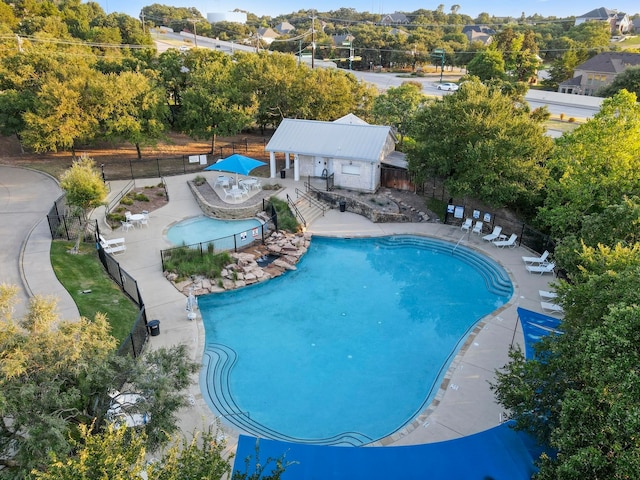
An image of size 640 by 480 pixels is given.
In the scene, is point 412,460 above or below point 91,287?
above

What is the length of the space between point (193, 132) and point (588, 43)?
314 feet

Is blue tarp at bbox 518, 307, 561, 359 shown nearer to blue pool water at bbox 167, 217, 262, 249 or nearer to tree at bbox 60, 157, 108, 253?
blue pool water at bbox 167, 217, 262, 249

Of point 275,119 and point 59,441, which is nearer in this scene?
point 59,441

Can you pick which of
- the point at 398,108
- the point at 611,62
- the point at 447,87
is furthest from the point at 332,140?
the point at 611,62

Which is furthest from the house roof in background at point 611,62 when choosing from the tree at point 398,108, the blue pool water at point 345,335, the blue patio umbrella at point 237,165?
the blue patio umbrella at point 237,165

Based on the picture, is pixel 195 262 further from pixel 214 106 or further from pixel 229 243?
pixel 214 106

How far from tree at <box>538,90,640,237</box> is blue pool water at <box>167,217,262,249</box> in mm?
14720

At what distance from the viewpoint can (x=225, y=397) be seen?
1464 centimetres

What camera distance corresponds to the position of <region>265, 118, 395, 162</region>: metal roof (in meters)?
29.5

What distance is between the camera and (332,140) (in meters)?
30.6

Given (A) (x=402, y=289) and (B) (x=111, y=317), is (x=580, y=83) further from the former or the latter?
(B) (x=111, y=317)

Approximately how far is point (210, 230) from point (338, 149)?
9.99 m

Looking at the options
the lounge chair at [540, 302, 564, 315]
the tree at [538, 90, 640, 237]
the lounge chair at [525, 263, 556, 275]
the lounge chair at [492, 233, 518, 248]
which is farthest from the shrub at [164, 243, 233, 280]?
the tree at [538, 90, 640, 237]

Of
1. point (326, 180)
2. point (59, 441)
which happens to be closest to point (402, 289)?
point (326, 180)
